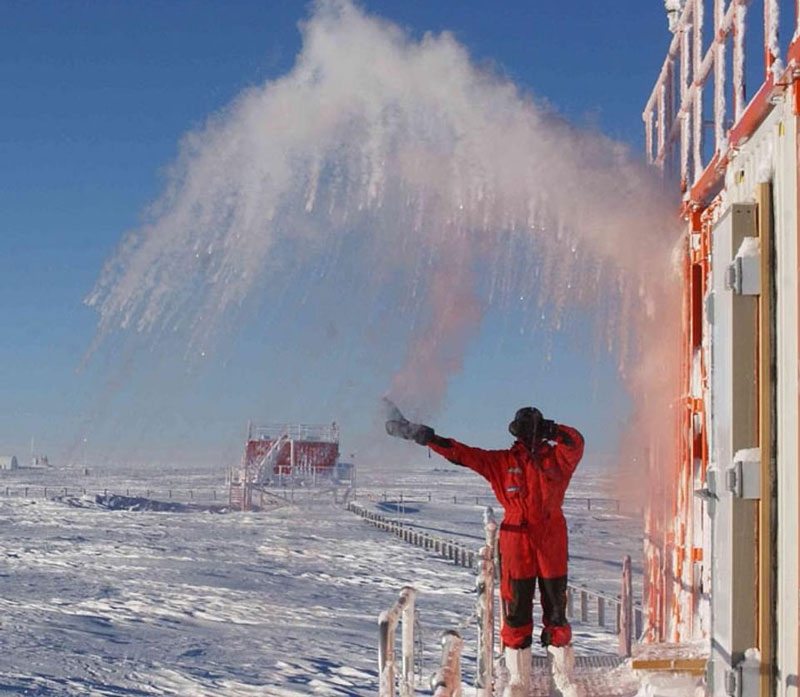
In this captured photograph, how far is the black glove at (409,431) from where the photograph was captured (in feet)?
17.2

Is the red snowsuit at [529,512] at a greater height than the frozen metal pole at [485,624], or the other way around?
the red snowsuit at [529,512]

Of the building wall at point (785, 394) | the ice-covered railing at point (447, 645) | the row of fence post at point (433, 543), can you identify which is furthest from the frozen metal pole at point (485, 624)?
the row of fence post at point (433, 543)

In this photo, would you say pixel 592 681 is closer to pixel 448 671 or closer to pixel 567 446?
pixel 567 446

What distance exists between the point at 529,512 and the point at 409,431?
81 cm

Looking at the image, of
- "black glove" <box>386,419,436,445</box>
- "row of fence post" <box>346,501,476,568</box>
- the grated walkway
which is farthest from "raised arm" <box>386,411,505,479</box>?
"row of fence post" <box>346,501,476,568</box>

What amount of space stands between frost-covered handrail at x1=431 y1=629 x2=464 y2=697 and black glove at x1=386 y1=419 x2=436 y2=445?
1.72 metres

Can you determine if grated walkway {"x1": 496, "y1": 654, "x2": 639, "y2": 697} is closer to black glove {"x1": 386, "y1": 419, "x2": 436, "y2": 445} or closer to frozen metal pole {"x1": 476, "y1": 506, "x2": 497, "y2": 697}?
frozen metal pole {"x1": 476, "y1": 506, "x2": 497, "y2": 697}

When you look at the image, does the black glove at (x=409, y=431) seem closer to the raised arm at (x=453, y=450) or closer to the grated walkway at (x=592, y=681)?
the raised arm at (x=453, y=450)

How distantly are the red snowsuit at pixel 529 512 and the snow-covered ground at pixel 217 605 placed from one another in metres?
5.01

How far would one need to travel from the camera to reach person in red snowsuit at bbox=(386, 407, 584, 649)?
511 cm

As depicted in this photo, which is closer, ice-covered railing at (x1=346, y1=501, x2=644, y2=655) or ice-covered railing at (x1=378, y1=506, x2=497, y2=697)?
ice-covered railing at (x1=378, y1=506, x2=497, y2=697)

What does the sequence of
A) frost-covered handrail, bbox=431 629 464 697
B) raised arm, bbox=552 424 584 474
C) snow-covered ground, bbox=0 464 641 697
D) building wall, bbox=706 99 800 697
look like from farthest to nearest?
1. snow-covered ground, bbox=0 464 641 697
2. raised arm, bbox=552 424 584 474
3. building wall, bbox=706 99 800 697
4. frost-covered handrail, bbox=431 629 464 697

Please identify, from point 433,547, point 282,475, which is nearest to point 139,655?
point 433,547

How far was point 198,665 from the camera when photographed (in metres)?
10.8
